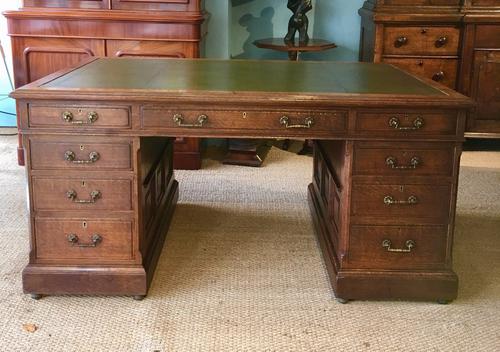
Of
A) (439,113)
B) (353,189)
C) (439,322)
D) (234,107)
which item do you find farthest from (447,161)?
(234,107)

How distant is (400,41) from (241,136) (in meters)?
2.18

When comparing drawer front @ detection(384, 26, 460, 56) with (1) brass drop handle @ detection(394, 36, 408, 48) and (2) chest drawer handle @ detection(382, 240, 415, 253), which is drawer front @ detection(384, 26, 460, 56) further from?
(2) chest drawer handle @ detection(382, 240, 415, 253)

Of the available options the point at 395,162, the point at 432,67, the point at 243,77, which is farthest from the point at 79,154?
the point at 432,67

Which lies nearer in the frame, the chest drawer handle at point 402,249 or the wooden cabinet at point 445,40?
the chest drawer handle at point 402,249

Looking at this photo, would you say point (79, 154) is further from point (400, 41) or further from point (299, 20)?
point (400, 41)

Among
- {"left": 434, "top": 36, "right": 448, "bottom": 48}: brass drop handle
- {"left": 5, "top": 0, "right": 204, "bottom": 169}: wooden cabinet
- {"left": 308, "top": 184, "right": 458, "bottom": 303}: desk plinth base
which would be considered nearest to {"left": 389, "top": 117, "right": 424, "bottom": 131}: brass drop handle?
{"left": 308, "top": 184, "right": 458, "bottom": 303}: desk plinth base

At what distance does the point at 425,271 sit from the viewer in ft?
7.11

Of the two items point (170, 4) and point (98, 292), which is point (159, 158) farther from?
point (170, 4)

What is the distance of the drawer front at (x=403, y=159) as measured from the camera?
2074 millimetres

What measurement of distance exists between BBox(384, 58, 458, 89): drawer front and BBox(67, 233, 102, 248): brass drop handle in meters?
2.41

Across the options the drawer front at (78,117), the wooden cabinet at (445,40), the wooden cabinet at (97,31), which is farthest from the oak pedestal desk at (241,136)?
the wooden cabinet at (445,40)

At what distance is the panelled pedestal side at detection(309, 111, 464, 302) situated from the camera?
6.77ft

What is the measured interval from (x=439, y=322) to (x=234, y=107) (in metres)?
0.96

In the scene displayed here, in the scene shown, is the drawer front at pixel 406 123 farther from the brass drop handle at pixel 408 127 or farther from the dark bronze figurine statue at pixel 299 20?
the dark bronze figurine statue at pixel 299 20
